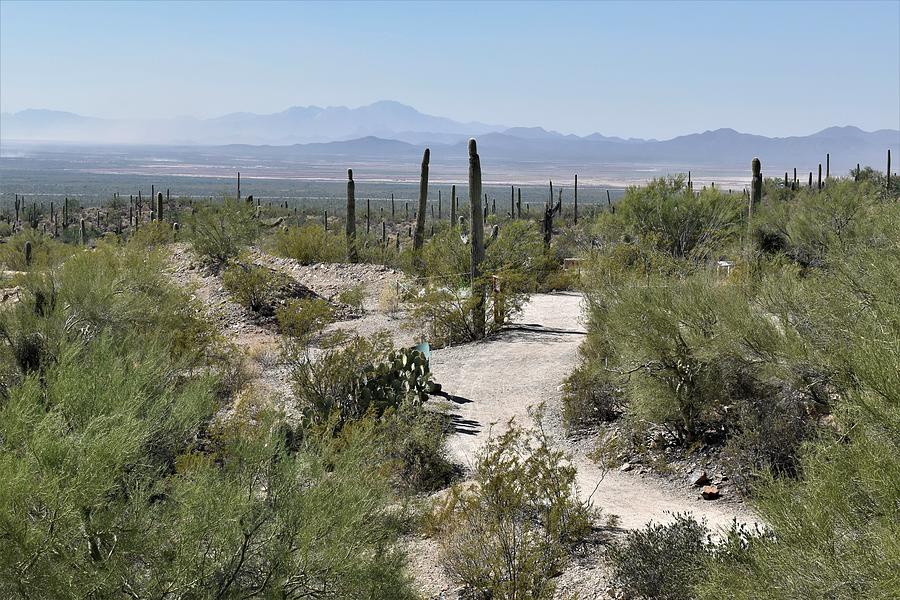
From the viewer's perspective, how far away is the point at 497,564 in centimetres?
698

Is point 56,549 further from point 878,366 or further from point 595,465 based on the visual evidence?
point 595,465

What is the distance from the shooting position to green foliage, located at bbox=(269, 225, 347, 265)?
27.8 metres

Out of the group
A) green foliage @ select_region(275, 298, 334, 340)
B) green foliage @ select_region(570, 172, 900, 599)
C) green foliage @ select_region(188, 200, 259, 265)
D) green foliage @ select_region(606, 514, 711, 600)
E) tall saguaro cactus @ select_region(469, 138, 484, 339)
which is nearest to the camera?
green foliage @ select_region(570, 172, 900, 599)

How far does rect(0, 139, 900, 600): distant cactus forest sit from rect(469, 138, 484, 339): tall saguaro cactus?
74 mm

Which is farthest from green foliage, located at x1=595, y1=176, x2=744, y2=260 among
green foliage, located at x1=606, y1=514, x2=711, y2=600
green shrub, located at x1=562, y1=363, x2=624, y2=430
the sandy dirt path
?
green foliage, located at x1=606, y1=514, x2=711, y2=600

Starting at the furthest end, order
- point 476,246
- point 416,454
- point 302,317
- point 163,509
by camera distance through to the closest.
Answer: point 476,246, point 302,317, point 416,454, point 163,509

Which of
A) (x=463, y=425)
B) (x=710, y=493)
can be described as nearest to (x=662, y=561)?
(x=710, y=493)

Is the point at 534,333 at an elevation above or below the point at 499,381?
above

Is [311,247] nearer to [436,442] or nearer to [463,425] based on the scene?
[463,425]

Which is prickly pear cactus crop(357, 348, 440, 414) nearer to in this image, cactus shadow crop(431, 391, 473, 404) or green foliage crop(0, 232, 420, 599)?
cactus shadow crop(431, 391, 473, 404)

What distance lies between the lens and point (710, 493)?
9328 mm

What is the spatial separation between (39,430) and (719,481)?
6.83 m

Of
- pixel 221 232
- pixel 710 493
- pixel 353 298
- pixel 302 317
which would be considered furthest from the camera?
pixel 221 232

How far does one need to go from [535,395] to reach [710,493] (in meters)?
4.80
